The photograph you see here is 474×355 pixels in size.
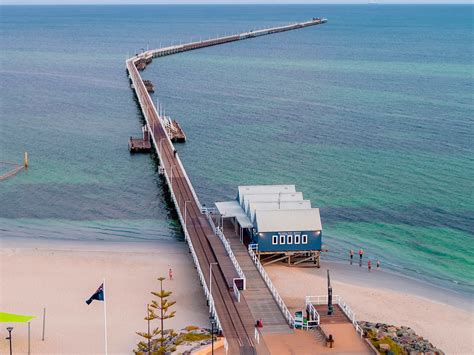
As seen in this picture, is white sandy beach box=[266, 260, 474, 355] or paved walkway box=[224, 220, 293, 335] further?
white sandy beach box=[266, 260, 474, 355]

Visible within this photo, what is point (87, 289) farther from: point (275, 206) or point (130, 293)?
point (275, 206)

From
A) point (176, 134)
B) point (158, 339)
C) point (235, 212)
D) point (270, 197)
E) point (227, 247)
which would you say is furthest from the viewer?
point (176, 134)

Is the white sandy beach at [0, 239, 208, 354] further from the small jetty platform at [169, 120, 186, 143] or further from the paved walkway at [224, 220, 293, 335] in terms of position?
the small jetty platform at [169, 120, 186, 143]

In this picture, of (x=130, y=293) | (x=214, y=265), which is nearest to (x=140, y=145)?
(x=214, y=265)

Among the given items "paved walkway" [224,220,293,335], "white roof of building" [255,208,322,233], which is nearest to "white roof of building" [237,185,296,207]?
"paved walkway" [224,220,293,335]

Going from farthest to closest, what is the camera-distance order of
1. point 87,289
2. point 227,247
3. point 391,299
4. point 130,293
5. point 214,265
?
point 227,247 → point 214,265 → point 87,289 → point 391,299 → point 130,293

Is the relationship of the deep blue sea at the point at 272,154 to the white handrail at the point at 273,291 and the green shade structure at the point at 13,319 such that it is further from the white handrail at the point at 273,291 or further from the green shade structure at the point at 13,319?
the green shade structure at the point at 13,319
